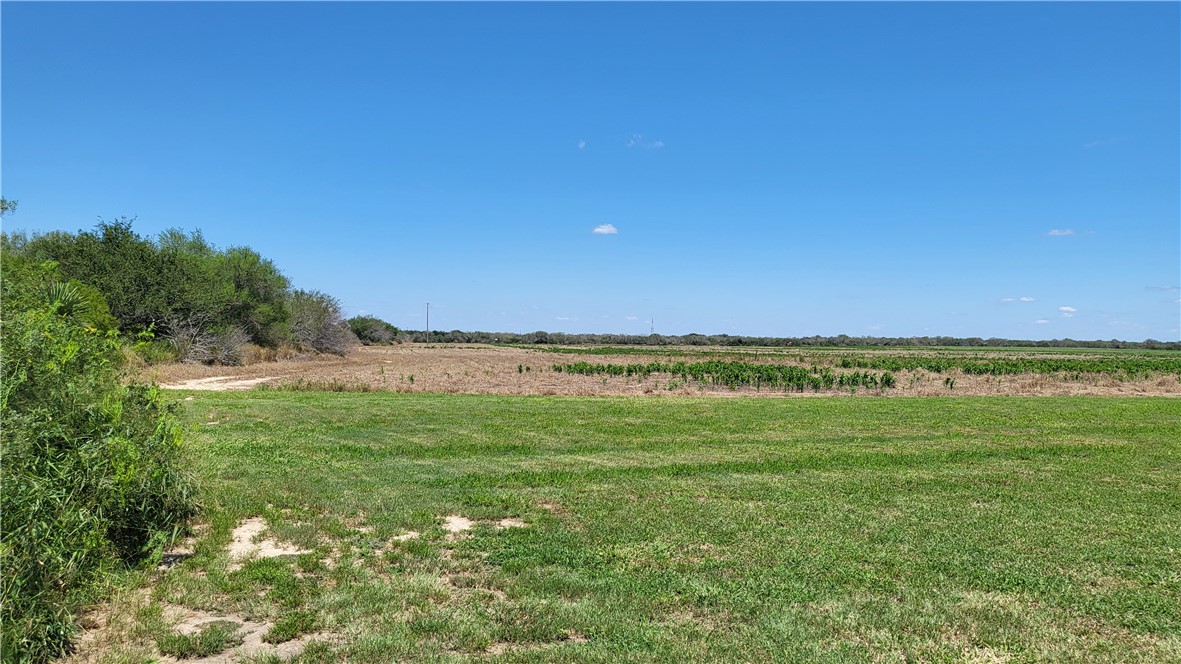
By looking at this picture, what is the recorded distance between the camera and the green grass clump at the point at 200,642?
4.64 meters

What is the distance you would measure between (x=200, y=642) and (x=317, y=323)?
63322 millimetres

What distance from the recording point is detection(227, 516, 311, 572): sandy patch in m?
6.52

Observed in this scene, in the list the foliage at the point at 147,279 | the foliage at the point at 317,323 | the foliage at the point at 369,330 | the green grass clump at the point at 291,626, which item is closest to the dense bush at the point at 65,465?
the green grass clump at the point at 291,626

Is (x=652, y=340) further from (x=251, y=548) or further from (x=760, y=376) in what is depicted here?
(x=251, y=548)

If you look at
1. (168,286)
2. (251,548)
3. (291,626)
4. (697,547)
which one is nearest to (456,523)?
(251,548)

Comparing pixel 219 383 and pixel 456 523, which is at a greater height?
pixel 219 383

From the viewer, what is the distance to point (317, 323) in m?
63.9

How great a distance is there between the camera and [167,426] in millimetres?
6465

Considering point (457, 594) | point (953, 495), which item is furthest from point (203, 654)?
point (953, 495)

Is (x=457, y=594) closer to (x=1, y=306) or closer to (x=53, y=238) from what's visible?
(x=1, y=306)

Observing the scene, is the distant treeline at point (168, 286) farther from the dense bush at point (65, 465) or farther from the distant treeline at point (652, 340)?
the distant treeline at point (652, 340)

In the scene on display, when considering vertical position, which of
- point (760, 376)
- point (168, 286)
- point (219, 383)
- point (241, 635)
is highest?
point (168, 286)

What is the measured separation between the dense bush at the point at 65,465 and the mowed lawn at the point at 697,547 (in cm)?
62

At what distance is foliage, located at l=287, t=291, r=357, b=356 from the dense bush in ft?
187
